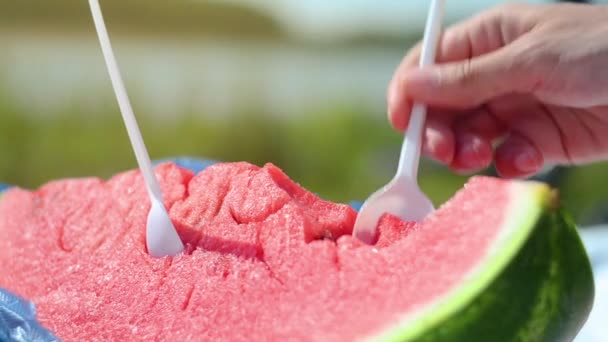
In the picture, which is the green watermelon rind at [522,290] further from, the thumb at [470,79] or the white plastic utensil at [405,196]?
the thumb at [470,79]

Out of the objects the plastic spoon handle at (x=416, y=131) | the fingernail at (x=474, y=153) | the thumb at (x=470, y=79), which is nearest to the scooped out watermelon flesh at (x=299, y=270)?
the plastic spoon handle at (x=416, y=131)

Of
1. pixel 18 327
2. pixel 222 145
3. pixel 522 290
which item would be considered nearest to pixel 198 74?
pixel 222 145

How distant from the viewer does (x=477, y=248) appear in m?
0.62

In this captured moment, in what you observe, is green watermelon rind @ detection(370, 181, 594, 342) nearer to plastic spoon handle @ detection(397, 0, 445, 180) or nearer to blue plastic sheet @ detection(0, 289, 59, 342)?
plastic spoon handle @ detection(397, 0, 445, 180)

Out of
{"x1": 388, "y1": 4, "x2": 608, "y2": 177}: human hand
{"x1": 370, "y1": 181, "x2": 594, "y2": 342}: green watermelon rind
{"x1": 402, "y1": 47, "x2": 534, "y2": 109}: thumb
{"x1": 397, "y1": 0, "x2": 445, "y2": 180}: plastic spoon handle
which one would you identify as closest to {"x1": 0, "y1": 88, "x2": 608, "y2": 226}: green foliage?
{"x1": 388, "y1": 4, "x2": 608, "y2": 177}: human hand

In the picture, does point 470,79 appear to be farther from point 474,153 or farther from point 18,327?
point 18,327

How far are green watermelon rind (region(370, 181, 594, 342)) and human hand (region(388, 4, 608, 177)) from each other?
0.42 meters

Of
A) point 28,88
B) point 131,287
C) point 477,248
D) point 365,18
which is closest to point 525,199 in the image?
point 477,248

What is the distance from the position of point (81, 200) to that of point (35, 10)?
5.43ft

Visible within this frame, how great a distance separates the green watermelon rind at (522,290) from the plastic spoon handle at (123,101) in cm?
40

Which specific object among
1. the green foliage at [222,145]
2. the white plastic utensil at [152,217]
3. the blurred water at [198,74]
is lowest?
the green foliage at [222,145]

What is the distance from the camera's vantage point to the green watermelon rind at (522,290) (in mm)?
566

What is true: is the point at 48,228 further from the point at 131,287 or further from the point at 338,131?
the point at 338,131

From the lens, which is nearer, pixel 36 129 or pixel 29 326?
pixel 29 326
